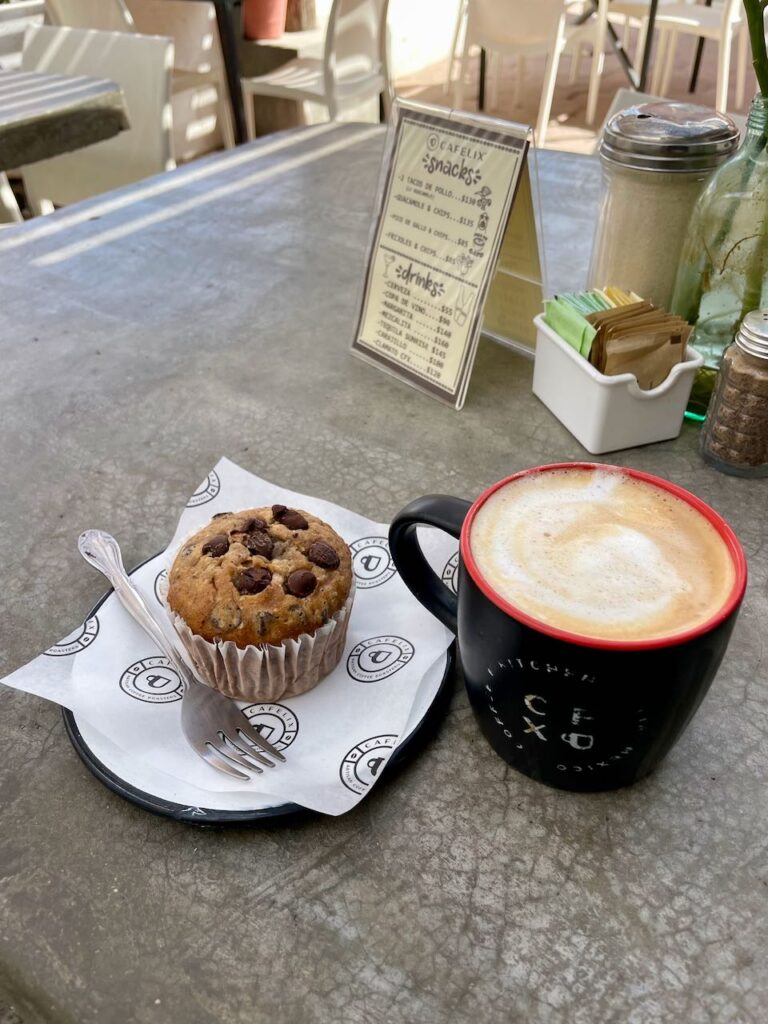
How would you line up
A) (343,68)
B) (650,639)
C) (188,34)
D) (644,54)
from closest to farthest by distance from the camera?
1. (650,639)
2. (343,68)
3. (644,54)
4. (188,34)

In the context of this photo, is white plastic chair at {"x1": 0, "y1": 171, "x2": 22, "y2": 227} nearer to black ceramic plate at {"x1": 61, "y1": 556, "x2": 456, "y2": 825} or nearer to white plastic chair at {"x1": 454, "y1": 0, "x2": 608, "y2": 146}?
black ceramic plate at {"x1": 61, "y1": 556, "x2": 456, "y2": 825}

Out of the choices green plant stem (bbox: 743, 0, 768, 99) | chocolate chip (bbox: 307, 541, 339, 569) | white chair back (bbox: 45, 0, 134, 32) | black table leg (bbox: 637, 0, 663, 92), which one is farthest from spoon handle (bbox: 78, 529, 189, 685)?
black table leg (bbox: 637, 0, 663, 92)

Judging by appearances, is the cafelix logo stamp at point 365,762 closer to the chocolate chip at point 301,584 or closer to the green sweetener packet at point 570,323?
the chocolate chip at point 301,584

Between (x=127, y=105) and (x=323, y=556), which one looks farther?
(x=127, y=105)

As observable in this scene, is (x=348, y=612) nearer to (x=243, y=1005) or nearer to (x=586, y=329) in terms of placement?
(x=243, y=1005)

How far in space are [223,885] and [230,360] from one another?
2.30ft

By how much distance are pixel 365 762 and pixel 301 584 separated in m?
0.14

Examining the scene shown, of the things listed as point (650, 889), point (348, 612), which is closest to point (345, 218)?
point (348, 612)

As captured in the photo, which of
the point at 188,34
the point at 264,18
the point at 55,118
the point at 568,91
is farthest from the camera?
the point at 568,91

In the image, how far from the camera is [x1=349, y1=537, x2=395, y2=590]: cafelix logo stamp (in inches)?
26.2

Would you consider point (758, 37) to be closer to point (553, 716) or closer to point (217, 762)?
point (553, 716)

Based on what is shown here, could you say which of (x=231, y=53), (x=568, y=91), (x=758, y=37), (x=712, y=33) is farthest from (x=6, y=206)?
(x=568, y=91)

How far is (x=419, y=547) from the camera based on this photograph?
0.55 meters

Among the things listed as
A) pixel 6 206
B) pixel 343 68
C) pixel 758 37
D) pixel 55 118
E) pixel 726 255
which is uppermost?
pixel 758 37
